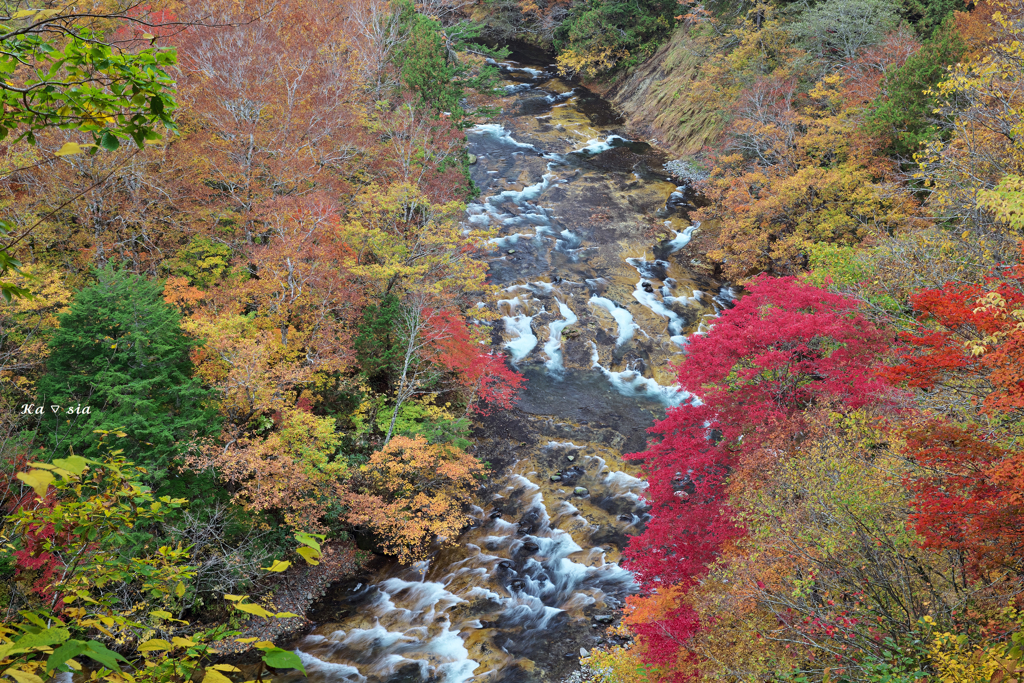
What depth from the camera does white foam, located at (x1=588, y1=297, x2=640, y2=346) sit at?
76.3ft

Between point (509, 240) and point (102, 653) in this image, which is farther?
point (509, 240)

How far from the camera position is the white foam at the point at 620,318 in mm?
23250

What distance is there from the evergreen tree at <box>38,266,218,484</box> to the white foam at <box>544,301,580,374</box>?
40.1 ft

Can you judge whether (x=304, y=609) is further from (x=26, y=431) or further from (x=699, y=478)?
(x=699, y=478)

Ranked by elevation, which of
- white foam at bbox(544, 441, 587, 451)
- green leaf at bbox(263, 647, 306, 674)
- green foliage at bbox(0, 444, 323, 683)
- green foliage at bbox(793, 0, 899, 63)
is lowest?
white foam at bbox(544, 441, 587, 451)

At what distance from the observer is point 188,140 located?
716 inches

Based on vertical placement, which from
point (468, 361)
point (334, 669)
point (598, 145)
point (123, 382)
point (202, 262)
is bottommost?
point (334, 669)

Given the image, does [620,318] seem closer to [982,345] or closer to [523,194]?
[523,194]

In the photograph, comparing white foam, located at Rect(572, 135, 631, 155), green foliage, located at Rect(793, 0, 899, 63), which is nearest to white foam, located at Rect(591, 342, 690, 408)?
green foliage, located at Rect(793, 0, 899, 63)

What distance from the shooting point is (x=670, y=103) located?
36062mm

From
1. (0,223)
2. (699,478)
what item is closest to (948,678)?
(699,478)

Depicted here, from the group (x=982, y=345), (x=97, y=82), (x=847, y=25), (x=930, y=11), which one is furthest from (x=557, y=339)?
(x=930, y=11)

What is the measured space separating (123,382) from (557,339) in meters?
14.6
